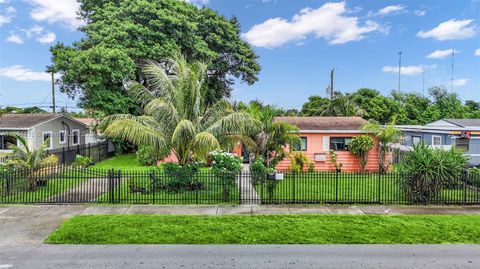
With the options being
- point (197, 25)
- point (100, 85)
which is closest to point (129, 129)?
point (100, 85)

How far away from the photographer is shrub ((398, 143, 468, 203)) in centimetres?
1201

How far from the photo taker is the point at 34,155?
46.5 ft

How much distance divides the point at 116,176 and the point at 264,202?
5.26 meters

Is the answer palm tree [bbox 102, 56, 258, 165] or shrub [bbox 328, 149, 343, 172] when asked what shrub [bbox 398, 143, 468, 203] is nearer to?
palm tree [bbox 102, 56, 258, 165]

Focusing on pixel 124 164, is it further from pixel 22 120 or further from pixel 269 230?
pixel 269 230

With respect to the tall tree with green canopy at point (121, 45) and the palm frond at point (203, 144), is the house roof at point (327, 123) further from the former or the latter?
the tall tree with green canopy at point (121, 45)

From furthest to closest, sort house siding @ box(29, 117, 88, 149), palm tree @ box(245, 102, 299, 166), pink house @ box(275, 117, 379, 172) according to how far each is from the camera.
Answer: house siding @ box(29, 117, 88, 149) < pink house @ box(275, 117, 379, 172) < palm tree @ box(245, 102, 299, 166)

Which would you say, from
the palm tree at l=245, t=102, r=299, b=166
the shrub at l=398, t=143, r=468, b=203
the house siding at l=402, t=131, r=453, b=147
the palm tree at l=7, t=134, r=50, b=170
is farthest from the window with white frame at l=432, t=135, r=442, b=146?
the palm tree at l=7, t=134, r=50, b=170

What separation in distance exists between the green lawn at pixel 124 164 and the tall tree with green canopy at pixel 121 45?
3.74 meters

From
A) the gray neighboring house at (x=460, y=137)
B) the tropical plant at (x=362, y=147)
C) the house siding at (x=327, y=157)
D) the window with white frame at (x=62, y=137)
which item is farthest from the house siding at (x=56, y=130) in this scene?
the gray neighboring house at (x=460, y=137)

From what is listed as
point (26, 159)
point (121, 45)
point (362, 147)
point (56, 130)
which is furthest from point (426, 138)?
point (56, 130)

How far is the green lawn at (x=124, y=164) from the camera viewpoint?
22172 mm

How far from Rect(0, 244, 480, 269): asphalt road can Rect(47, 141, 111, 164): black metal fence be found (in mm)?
14968

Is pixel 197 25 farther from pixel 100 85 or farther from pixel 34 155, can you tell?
pixel 34 155
